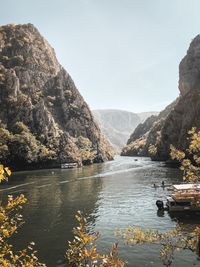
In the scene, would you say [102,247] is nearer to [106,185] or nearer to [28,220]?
[28,220]

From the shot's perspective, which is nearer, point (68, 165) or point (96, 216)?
point (96, 216)

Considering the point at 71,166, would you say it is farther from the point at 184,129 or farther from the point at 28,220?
the point at 28,220

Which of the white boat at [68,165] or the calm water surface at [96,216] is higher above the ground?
the calm water surface at [96,216]

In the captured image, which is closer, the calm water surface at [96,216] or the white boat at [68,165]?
the calm water surface at [96,216]

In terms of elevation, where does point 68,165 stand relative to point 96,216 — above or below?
below

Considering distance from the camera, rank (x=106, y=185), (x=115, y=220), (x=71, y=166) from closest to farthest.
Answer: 1. (x=115, y=220)
2. (x=106, y=185)
3. (x=71, y=166)

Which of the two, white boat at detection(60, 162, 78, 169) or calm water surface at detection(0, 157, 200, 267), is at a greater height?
calm water surface at detection(0, 157, 200, 267)

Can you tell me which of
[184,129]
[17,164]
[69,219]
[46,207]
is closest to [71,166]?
[17,164]

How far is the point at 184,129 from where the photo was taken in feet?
587

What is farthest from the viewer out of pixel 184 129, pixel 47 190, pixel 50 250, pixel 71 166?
pixel 71 166

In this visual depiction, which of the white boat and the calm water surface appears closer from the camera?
the calm water surface

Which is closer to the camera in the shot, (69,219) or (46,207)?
(69,219)

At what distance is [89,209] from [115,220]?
1031 cm

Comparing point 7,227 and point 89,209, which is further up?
point 7,227
